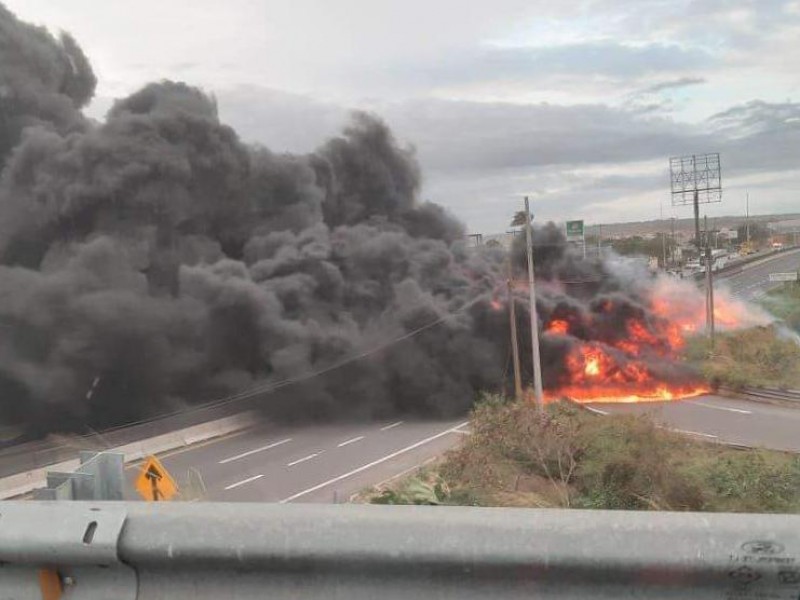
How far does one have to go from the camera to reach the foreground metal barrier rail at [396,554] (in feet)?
5.51

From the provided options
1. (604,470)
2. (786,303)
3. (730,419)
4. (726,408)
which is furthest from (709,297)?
(604,470)

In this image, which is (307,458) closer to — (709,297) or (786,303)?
(709,297)

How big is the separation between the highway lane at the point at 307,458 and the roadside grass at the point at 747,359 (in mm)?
8399

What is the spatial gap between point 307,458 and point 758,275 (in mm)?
27380

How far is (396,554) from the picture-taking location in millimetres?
1734

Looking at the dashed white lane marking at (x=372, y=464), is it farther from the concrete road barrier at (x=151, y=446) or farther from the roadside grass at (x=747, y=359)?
the roadside grass at (x=747, y=359)

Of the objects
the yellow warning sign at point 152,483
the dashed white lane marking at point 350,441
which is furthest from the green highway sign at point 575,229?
the yellow warning sign at point 152,483

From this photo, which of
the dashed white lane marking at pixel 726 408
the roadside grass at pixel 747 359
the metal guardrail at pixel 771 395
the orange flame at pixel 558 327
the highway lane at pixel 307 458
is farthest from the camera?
the orange flame at pixel 558 327

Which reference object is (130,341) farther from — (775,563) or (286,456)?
(775,563)

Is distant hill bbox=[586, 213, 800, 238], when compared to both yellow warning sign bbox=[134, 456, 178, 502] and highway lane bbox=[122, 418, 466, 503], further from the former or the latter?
yellow warning sign bbox=[134, 456, 178, 502]

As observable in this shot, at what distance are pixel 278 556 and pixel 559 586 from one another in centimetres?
73

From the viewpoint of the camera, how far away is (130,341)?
17.1 metres

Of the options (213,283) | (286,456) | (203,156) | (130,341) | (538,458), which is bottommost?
(286,456)

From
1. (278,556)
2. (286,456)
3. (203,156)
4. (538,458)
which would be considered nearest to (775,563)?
(278,556)
